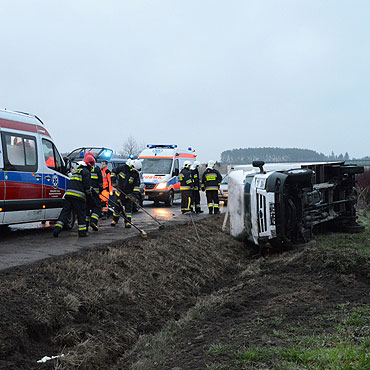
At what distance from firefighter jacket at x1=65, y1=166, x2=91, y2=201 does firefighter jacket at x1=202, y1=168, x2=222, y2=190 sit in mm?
7269

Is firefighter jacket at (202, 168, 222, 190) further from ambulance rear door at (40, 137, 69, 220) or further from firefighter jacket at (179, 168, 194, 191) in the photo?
ambulance rear door at (40, 137, 69, 220)

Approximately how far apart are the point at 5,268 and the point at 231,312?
337 centimetres

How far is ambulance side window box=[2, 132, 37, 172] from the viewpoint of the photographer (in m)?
10.7

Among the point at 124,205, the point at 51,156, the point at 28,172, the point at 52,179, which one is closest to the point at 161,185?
the point at 124,205

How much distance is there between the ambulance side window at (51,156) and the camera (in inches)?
472

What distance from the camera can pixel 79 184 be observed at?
1139cm

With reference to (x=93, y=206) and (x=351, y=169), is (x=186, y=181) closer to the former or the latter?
(x=93, y=206)

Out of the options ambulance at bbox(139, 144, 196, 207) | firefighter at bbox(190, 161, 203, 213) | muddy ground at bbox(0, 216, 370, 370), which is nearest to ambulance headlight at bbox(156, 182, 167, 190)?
ambulance at bbox(139, 144, 196, 207)

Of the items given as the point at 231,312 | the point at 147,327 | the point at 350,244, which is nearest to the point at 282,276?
the point at 231,312

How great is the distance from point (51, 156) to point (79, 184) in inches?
53.1

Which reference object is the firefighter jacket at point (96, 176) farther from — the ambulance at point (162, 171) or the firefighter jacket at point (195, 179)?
the ambulance at point (162, 171)

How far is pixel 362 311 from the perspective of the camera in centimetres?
591

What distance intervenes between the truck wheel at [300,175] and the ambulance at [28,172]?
5372 millimetres

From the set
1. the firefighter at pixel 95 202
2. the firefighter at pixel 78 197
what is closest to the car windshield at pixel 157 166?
the firefighter at pixel 95 202
